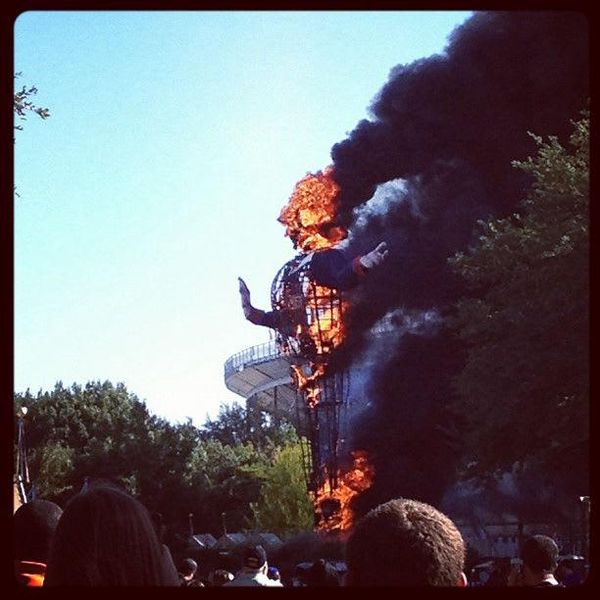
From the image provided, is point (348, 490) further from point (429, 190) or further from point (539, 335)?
point (539, 335)

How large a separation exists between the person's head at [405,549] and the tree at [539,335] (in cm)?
1648

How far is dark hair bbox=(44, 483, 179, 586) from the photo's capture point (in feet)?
7.86

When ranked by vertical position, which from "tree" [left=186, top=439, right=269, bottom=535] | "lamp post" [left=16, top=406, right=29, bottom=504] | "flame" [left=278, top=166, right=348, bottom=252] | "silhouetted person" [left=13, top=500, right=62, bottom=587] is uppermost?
"flame" [left=278, top=166, right=348, bottom=252]

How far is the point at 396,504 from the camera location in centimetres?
247

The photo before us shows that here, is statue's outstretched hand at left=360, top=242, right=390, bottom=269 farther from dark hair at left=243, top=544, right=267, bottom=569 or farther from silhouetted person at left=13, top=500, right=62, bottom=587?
silhouetted person at left=13, top=500, right=62, bottom=587

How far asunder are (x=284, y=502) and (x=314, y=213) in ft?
42.2

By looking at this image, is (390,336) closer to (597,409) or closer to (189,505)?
(189,505)

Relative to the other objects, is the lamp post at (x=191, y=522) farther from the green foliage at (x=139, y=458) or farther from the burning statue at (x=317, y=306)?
the burning statue at (x=317, y=306)

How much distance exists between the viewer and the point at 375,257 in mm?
45562

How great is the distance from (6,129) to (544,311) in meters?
19.3

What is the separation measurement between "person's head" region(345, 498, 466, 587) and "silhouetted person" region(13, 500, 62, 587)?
1.30m

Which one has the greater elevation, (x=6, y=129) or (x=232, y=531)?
(x=6, y=129)

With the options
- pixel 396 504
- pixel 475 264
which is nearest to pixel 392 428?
pixel 475 264

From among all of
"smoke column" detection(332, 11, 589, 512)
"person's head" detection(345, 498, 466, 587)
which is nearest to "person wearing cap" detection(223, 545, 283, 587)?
"person's head" detection(345, 498, 466, 587)
